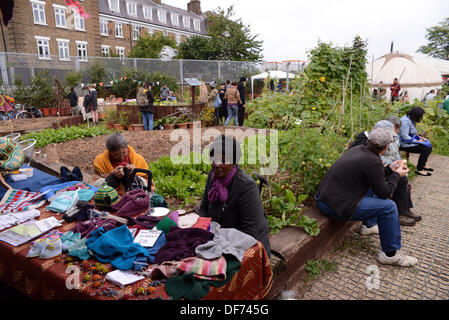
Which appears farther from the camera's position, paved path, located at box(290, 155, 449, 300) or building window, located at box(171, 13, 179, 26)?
building window, located at box(171, 13, 179, 26)

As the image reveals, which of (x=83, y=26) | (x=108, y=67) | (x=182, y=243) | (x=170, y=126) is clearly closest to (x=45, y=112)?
(x=108, y=67)

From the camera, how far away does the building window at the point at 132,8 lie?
33362 millimetres

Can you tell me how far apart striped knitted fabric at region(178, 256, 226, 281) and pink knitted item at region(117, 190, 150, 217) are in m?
0.92

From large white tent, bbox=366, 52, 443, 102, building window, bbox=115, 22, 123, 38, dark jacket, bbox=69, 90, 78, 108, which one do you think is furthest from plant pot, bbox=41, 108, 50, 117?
building window, bbox=115, 22, 123, 38

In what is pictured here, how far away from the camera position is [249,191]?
8.07ft

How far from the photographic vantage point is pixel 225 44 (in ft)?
93.3

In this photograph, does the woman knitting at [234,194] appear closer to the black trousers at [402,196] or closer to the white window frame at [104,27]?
the black trousers at [402,196]

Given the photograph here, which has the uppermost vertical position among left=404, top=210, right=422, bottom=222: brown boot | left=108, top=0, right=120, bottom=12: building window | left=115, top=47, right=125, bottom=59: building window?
left=108, top=0, right=120, bottom=12: building window

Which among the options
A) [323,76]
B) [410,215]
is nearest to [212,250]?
[410,215]

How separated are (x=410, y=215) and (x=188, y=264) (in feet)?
12.5

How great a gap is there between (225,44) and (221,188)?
28.2 meters

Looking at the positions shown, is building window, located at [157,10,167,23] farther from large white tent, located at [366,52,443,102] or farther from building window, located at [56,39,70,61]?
large white tent, located at [366,52,443,102]

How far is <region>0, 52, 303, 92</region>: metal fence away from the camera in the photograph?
47.4ft
